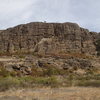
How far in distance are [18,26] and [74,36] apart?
57.8 ft

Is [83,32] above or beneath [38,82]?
above

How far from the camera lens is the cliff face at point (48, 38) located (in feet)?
256

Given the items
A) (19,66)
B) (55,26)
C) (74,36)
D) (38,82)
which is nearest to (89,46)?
(74,36)

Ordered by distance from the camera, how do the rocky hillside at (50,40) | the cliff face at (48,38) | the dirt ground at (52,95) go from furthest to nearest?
the cliff face at (48,38) → the rocky hillside at (50,40) → the dirt ground at (52,95)

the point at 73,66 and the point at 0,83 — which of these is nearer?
the point at 0,83

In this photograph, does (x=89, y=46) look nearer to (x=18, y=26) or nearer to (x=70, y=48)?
(x=70, y=48)

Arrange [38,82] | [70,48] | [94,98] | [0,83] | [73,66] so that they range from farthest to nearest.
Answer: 1. [70,48]
2. [73,66]
3. [38,82]
4. [0,83]
5. [94,98]

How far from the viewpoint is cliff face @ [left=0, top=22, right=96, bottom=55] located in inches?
3076

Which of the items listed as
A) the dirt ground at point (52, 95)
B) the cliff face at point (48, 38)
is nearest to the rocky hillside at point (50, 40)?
the cliff face at point (48, 38)

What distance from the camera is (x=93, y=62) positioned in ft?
194

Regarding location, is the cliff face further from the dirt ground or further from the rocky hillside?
the dirt ground

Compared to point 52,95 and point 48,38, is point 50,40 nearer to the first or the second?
point 48,38

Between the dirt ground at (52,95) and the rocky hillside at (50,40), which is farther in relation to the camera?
the rocky hillside at (50,40)

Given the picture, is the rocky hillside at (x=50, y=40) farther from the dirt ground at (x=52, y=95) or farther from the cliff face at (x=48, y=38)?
the dirt ground at (x=52, y=95)
